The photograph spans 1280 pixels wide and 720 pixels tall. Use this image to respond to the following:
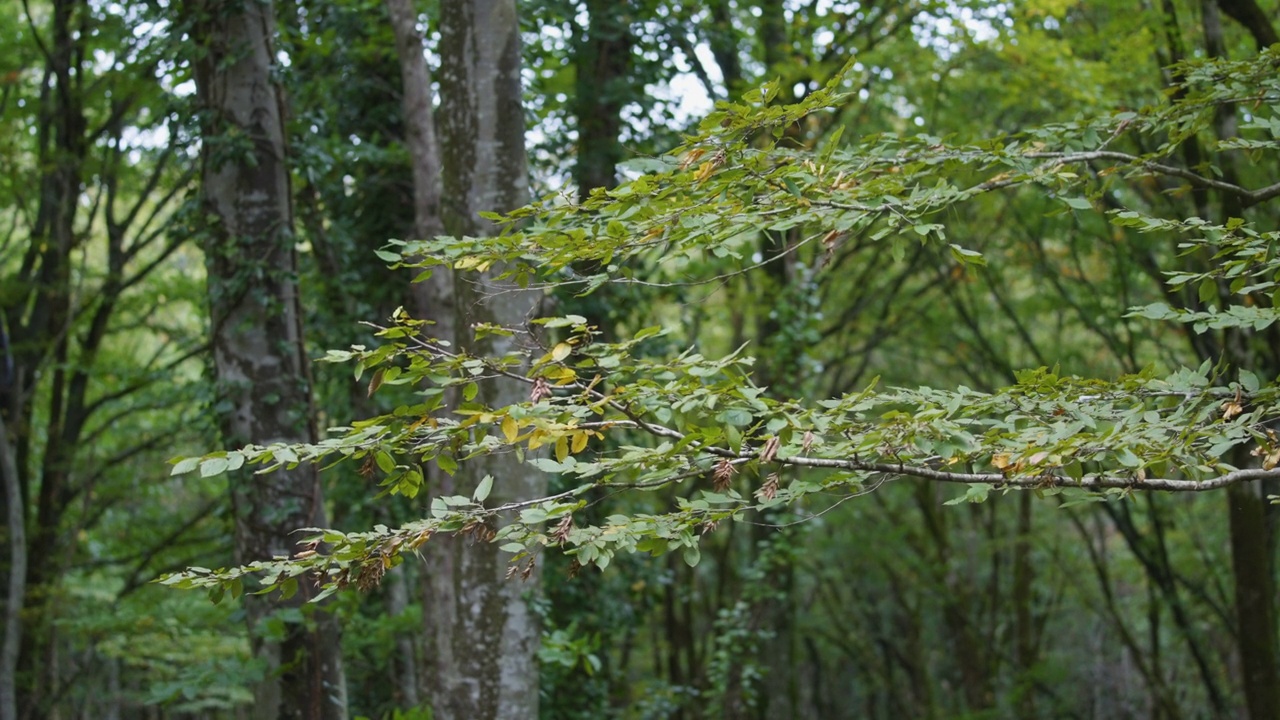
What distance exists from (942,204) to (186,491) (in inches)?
774

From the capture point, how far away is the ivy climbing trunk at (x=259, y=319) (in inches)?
227

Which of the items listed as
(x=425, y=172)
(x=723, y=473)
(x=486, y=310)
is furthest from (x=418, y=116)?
(x=723, y=473)

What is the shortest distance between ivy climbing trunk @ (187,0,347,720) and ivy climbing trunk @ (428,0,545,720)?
3.20 ft

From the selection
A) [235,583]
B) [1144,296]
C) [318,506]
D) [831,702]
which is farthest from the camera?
[831,702]

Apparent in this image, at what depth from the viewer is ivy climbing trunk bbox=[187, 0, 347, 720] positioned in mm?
5773

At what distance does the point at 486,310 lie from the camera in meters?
5.05

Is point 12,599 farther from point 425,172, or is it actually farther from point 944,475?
point 944,475

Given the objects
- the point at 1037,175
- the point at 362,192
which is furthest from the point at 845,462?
the point at 362,192

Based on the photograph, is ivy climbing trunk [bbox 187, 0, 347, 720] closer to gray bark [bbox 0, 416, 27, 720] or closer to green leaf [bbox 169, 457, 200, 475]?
green leaf [bbox 169, 457, 200, 475]

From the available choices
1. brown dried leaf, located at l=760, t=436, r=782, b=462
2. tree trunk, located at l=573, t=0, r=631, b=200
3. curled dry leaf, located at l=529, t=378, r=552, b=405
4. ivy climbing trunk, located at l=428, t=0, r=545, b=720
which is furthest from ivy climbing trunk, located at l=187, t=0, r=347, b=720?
brown dried leaf, located at l=760, t=436, r=782, b=462

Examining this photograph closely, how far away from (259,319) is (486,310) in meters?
1.71

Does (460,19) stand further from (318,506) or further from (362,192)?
(362,192)

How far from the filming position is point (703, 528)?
9.36 ft

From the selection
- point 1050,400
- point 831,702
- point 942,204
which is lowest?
point 831,702
